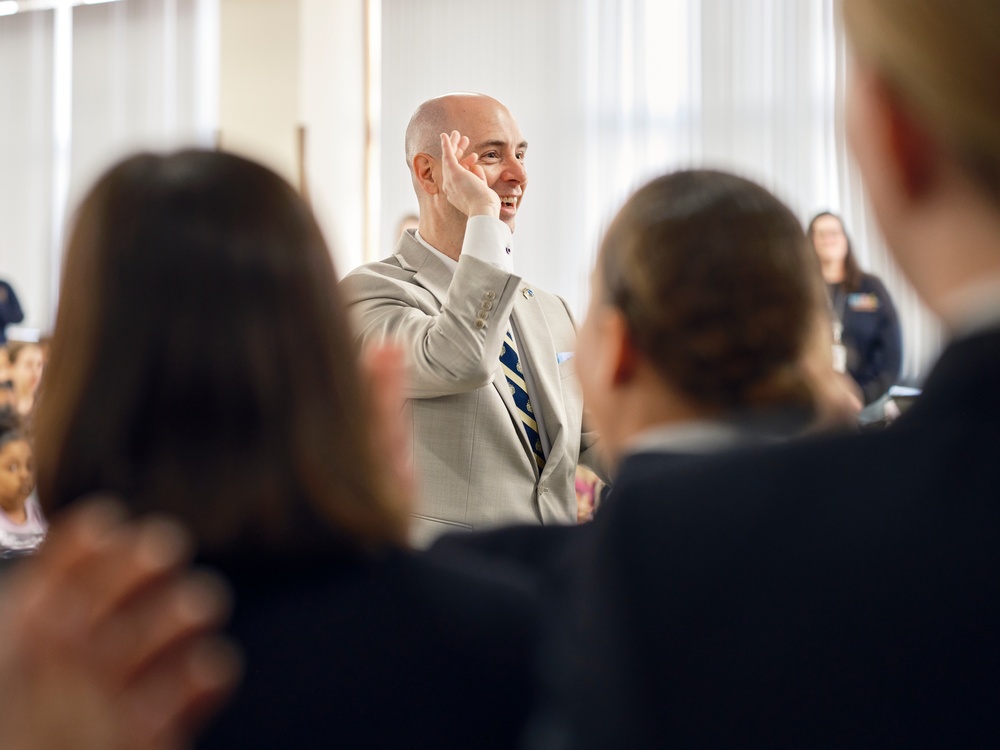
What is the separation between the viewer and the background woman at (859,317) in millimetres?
4742

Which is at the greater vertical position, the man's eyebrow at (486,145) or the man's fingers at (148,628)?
the man's eyebrow at (486,145)

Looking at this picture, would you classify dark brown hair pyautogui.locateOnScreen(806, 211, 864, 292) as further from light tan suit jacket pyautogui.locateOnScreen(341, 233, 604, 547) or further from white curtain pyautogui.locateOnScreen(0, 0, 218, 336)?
white curtain pyautogui.locateOnScreen(0, 0, 218, 336)

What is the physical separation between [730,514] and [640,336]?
394 millimetres

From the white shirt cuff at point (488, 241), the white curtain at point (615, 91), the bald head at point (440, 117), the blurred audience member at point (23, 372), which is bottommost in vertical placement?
the blurred audience member at point (23, 372)

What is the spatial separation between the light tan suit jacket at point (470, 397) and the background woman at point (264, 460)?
1.25m

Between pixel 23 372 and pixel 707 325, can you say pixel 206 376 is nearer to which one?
pixel 707 325

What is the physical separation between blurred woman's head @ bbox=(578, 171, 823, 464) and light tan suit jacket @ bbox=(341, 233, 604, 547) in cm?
109

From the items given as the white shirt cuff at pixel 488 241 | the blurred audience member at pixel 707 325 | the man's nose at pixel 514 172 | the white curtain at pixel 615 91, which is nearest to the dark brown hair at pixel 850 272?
the white curtain at pixel 615 91

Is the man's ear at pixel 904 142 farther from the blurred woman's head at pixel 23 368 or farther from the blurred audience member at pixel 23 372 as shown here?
the blurred woman's head at pixel 23 368

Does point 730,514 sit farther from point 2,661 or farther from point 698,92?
point 698,92

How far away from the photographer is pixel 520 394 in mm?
2283

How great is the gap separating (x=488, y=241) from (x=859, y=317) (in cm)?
327

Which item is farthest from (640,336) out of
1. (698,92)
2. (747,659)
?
(698,92)

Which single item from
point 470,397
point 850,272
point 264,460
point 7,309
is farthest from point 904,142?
point 7,309
